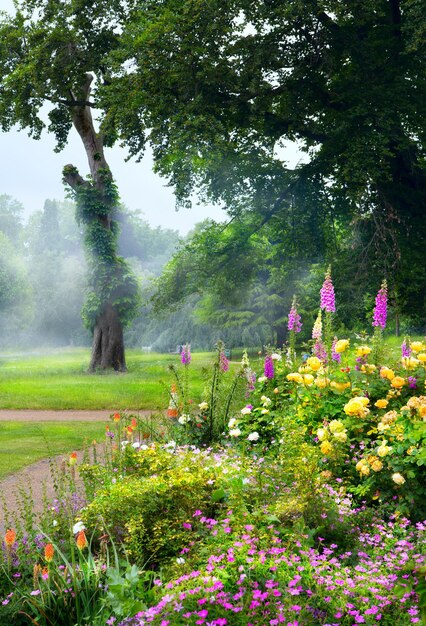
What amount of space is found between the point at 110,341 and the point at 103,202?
4.50m

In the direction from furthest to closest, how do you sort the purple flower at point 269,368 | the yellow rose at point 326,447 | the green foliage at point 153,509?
the purple flower at point 269,368, the yellow rose at point 326,447, the green foliage at point 153,509

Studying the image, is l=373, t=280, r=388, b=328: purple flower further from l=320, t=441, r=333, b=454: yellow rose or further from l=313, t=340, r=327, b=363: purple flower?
l=320, t=441, r=333, b=454: yellow rose

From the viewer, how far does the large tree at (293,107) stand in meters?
15.0

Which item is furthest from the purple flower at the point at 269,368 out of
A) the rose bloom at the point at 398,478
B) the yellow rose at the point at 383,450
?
the rose bloom at the point at 398,478

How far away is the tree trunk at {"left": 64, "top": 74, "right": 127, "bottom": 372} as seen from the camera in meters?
22.7

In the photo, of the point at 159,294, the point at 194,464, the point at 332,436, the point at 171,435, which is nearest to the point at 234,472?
the point at 194,464

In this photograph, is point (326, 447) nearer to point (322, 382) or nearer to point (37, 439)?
point (322, 382)

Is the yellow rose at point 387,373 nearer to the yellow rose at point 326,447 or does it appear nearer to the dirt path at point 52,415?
the yellow rose at point 326,447

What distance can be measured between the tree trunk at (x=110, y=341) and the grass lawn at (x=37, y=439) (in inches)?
433

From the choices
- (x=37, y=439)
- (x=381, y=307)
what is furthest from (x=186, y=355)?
(x=37, y=439)

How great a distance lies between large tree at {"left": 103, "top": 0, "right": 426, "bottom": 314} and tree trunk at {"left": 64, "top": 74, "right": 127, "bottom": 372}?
17.2ft

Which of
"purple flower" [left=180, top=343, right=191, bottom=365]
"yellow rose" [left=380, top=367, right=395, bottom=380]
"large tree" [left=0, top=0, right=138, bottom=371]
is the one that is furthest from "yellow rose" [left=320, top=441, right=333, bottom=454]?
"large tree" [left=0, top=0, right=138, bottom=371]

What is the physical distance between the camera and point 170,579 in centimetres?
358

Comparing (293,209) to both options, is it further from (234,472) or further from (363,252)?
(234,472)
